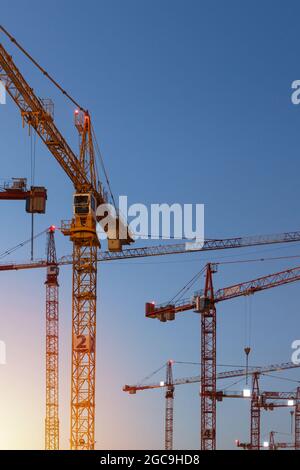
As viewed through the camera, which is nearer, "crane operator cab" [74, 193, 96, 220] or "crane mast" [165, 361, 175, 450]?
"crane operator cab" [74, 193, 96, 220]

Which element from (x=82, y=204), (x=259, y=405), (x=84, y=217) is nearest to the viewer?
(x=82, y=204)

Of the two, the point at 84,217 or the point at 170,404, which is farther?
the point at 170,404

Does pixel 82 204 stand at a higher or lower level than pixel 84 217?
higher

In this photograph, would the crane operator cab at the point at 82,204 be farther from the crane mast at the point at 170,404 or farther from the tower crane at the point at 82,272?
the crane mast at the point at 170,404

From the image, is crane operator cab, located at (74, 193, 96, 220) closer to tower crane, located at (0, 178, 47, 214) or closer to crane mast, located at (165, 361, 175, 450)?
tower crane, located at (0, 178, 47, 214)

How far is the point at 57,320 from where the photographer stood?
89500mm

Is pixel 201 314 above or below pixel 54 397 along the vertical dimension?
above

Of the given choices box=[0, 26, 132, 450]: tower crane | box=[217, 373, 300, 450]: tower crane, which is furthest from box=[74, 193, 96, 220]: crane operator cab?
box=[217, 373, 300, 450]: tower crane

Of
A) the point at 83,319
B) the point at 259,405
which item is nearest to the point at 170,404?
the point at 259,405

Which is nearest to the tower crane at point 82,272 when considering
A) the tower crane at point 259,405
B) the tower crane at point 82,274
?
the tower crane at point 82,274

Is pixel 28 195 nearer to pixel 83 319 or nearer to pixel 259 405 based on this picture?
pixel 83 319
